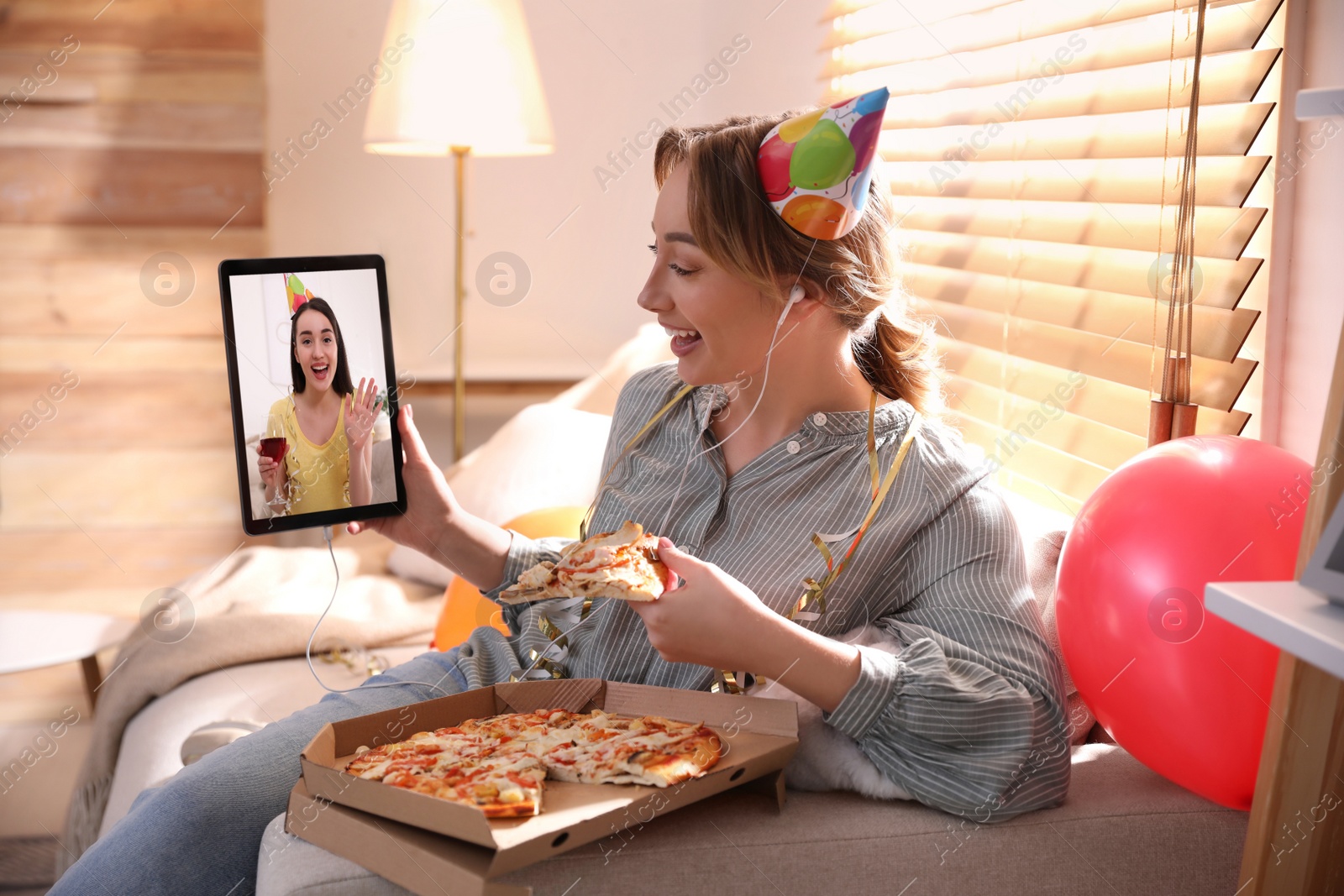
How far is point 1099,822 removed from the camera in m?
0.97

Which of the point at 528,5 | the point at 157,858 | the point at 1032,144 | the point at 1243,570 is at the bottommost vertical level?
the point at 157,858

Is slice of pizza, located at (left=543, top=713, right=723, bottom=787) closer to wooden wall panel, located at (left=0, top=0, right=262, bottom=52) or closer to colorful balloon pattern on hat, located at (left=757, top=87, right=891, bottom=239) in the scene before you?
colorful balloon pattern on hat, located at (left=757, top=87, right=891, bottom=239)

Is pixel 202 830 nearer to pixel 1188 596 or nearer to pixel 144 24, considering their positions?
pixel 1188 596

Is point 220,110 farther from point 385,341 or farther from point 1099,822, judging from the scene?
point 1099,822

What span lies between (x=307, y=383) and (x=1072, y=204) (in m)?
1.07

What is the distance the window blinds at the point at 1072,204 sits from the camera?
1.17 metres

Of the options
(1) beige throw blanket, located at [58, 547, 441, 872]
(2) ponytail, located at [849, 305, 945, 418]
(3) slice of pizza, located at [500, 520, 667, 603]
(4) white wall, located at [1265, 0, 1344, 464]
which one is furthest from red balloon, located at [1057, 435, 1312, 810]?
(1) beige throw blanket, located at [58, 547, 441, 872]

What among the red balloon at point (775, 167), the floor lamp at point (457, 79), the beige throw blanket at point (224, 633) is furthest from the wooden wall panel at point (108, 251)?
the red balloon at point (775, 167)

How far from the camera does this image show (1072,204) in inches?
59.6

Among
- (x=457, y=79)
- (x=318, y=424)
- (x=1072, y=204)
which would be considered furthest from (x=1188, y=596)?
(x=457, y=79)

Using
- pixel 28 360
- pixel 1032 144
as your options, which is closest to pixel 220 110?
pixel 28 360

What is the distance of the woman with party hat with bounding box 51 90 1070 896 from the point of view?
3.20 ft

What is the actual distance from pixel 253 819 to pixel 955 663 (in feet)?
2.25

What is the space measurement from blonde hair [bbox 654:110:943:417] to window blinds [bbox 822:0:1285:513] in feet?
0.51
